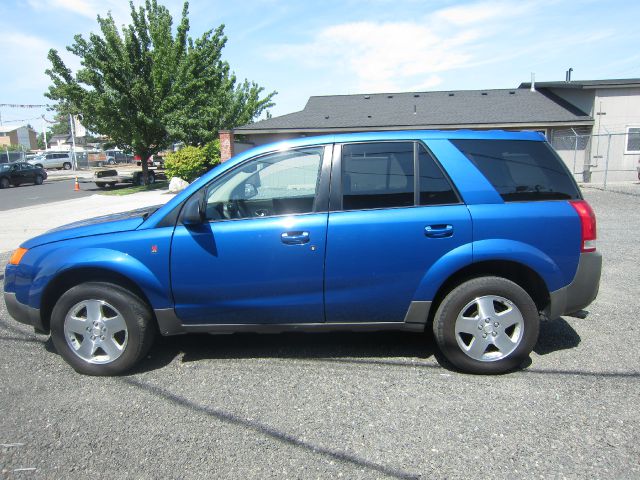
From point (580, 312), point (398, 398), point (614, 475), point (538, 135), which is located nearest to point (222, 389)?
point (398, 398)

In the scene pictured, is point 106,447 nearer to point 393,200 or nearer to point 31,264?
point 31,264

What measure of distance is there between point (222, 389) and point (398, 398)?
1.26 m

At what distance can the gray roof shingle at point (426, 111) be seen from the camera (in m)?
18.1

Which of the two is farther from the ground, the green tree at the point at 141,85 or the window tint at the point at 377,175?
the green tree at the point at 141,85

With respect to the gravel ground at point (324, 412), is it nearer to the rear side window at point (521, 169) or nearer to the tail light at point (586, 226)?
the tail light at point (586, 226)

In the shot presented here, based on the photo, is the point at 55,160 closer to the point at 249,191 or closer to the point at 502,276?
the point at 249,191

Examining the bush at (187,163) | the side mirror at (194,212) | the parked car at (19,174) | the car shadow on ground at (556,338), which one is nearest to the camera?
the side mirror at (194,212)

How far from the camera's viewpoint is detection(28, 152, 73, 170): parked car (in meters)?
46.9

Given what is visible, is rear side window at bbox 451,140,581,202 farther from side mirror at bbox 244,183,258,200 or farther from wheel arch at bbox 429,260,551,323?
side mirror at bbox 244,183,258,200

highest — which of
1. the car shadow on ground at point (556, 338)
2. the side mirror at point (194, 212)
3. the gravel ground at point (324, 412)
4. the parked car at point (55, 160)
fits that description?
the parked car at point (55, 160)

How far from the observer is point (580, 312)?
3676 millimetres

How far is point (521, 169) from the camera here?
11.7ft

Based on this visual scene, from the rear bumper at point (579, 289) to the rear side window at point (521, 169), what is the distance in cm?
50

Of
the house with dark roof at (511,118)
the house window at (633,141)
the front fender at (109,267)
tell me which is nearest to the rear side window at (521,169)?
the front fender at (109,267)
